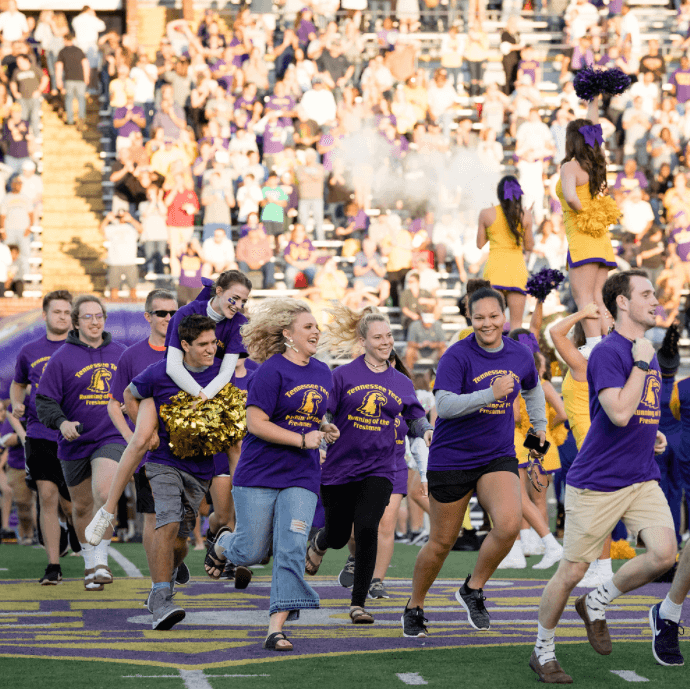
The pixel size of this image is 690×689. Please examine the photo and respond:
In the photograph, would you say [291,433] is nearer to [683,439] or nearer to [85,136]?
[683,439]

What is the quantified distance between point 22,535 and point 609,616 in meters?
8.16

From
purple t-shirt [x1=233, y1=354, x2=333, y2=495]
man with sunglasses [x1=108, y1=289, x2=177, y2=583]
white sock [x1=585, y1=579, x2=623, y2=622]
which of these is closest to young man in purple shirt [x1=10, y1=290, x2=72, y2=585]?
man with sunglasses [x1=108, y1=289, x2=177, y2=583]

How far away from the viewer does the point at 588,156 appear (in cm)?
891

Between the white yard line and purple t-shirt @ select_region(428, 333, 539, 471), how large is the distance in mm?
4066

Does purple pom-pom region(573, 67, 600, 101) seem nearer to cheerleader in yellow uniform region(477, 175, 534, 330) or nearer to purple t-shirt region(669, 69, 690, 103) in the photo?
cheerleader in yellow uniform region(477, 175, 534, 330)

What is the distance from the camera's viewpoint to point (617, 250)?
58.3 ft

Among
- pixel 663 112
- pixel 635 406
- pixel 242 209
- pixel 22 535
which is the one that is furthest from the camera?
pixel 663 112

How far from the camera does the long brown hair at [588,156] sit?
8.88 m

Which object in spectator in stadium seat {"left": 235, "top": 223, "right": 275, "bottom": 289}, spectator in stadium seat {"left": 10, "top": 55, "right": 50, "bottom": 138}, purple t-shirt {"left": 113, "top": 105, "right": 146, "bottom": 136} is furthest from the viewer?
spectator in stadium seat {"left": 10, "top": 55, "right": 50, "bottom": 138}

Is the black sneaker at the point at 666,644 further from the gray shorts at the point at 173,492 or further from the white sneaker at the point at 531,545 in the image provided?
the white sneaker at the point at 531,545

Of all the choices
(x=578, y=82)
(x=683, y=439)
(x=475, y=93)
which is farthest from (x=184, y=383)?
(x=475, y=93)

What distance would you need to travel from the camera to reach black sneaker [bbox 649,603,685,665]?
18.1 feet

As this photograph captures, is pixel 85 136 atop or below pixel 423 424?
atop

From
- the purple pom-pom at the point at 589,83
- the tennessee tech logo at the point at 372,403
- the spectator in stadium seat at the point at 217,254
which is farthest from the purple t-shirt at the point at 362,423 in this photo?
the spectator in stadium seat at the point at 217,254
